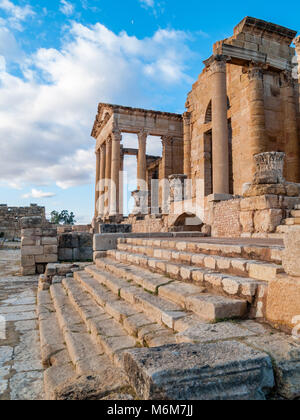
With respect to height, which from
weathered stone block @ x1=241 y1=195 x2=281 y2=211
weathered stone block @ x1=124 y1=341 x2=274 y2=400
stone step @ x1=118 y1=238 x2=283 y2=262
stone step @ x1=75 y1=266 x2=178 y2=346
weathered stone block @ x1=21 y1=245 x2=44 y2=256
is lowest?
stone step @ x1=75 y1=266 x2=178 y2=346

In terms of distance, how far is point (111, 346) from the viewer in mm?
2684

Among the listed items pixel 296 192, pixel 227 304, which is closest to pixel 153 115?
pixel 296 192

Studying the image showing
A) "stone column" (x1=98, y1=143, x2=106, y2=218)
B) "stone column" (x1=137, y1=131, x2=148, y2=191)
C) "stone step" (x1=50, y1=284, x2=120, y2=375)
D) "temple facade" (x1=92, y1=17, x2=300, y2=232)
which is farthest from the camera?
"stone column" (x1=98, y1=143, x2=106, y2=218)

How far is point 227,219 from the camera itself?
8.68 m

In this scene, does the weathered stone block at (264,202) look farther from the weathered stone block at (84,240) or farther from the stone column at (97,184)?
the stone column at (97,184)

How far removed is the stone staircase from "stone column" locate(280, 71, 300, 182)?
10832 mm

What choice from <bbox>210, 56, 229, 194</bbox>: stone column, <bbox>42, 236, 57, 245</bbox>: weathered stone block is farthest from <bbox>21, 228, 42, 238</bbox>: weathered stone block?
<bbox>210, 56, 229, 194</bbox>: stone column

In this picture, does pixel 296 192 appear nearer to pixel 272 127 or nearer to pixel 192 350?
pixel 192 350

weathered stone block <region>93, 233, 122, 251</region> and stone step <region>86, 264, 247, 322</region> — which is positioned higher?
weathered stone block <region>93, 233, 122, 251</region>

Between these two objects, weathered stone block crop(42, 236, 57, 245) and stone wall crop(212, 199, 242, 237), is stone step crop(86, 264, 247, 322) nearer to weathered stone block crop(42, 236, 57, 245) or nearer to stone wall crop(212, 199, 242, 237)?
stone wall crop(212, 199, 242, 237)

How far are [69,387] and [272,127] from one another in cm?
1486

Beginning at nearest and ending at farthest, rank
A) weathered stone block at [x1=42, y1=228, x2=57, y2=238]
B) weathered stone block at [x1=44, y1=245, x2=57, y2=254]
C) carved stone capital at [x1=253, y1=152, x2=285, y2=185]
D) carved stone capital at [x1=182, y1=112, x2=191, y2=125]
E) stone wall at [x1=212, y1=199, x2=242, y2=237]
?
carved stone capital at [x1=253, y1=152, x2=285, y2=185] → stone wall at [x1=212, y1=199, x2=242, y2=237] → weathered stone block at [x1=44, y1=245, x2=57, y2=254] → weathered stone block at [x1=42, y1=228, x2=57, y2=238] → carved stone capital at [x1=182, y1=112, x2=191, y2=125]

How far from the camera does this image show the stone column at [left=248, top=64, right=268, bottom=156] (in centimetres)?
1300

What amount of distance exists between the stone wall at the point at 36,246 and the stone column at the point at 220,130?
6587 millimetres
